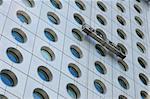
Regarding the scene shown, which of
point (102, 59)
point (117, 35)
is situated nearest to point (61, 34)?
point (102, 59)

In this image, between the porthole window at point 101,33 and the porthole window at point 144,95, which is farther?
the porthole window at point 101,33

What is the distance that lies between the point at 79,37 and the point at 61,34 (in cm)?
139

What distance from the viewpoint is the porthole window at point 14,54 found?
16.6 m

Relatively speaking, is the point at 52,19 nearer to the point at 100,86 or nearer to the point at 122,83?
the point at 100,86

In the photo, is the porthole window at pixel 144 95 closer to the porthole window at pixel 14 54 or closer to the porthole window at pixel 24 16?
the porthole window at pixel 24 16

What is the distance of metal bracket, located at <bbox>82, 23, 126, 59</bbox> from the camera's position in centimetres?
2055

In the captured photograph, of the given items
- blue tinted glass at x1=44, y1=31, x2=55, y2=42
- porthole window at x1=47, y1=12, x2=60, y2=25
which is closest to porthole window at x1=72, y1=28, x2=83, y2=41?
porthole window at x1=47, y1=12, x2=60, y2=25

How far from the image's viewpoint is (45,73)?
57.0ft

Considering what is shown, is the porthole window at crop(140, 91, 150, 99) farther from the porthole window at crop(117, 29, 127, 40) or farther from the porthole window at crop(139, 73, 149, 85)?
the porthole window at crop(117, 29, 127, 40)

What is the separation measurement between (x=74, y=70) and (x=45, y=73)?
1732 mm

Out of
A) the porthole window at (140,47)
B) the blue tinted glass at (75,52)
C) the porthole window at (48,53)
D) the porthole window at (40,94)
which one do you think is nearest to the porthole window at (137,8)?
the porthole window at (140,47)

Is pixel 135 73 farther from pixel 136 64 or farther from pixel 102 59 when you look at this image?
pixel 102 59

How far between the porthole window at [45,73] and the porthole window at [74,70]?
4.37 feet

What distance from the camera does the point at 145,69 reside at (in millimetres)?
22734
